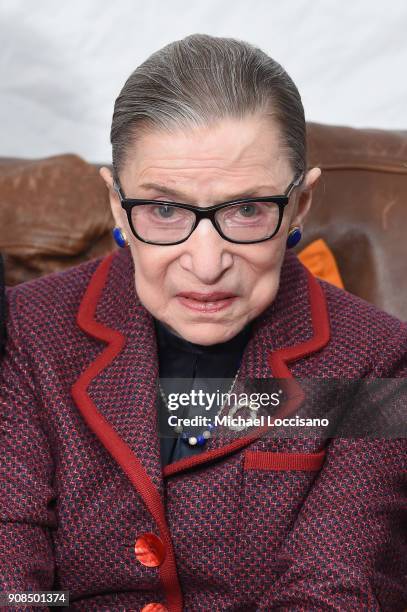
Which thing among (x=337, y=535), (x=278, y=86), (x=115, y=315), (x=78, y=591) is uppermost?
(x=278, y=86)

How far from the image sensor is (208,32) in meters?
2.65

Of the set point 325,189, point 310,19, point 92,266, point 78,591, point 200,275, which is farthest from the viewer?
point 310,19

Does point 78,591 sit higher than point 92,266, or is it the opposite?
point 92,266

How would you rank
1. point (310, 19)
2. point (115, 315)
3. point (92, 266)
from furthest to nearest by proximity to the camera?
point (310, 19) < point (92, 266) < point (115, 315)

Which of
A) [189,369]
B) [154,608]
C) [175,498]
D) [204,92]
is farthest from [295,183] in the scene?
[154,608]

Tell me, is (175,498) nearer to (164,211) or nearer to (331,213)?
(164,211)

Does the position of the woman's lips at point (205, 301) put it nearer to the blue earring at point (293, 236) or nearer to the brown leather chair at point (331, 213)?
the blue earring at point (293, 236)

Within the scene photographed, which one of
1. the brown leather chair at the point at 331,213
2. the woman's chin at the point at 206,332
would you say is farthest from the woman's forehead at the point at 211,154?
the brown leather chair at the point at 331,213

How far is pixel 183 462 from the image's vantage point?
1.38 m

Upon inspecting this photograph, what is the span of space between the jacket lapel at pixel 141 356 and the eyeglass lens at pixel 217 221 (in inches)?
8.2

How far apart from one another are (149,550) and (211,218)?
0.49 meters

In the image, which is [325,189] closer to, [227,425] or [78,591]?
[227,425]

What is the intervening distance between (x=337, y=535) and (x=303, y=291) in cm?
43

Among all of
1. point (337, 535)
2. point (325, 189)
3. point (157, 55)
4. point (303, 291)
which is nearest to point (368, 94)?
point (325, 189)
